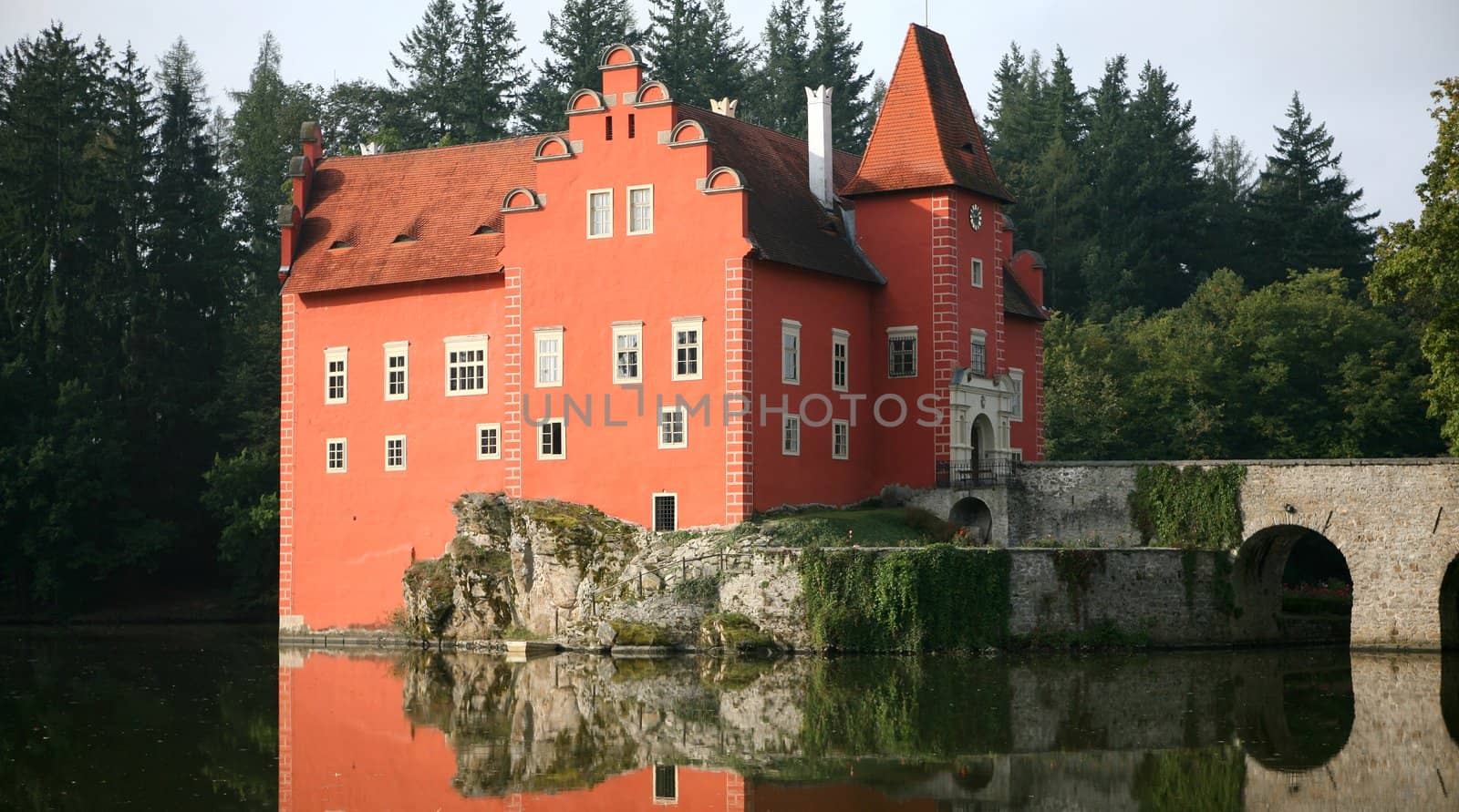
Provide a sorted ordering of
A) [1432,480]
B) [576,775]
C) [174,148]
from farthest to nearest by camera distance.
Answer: [174,148], [1432,480], [576,775]

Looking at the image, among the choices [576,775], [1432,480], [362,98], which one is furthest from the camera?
[362,98]

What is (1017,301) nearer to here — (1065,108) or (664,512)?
(664,512)

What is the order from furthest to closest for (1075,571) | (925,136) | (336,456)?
1. (336,456)
2. (925,136)
3. (1075,571)

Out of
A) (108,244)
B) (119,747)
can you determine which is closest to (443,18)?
(108,244)

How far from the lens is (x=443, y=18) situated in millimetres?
72812

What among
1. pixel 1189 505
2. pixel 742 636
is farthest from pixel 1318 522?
pixel 742 636

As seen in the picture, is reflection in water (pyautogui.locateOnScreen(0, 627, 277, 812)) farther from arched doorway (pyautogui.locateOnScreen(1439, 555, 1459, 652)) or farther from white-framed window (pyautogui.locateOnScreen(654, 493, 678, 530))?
arched doorway (pyautogui.locateOnScreen(1439, 555, 1459, 652))

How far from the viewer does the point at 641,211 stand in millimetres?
41281

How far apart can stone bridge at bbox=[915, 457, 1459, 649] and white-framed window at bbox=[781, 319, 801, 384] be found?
4009 mm

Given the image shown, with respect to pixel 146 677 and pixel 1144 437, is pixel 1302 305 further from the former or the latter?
pixel 146 677

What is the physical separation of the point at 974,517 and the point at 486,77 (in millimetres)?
36000

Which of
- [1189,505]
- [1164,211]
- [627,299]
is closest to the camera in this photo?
[1189,505]

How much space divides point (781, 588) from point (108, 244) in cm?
2994

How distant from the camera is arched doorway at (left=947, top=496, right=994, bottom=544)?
1640 inches
